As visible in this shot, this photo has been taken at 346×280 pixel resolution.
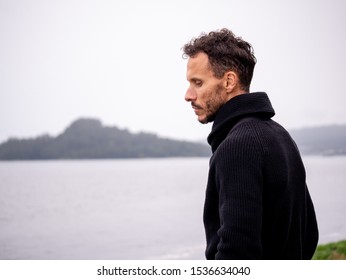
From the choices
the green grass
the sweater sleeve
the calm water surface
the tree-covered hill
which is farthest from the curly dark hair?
the tree-covered hill

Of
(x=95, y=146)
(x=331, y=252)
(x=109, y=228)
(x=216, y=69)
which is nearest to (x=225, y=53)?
(x=216, y=69)

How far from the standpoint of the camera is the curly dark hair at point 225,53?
Result: 205 cm

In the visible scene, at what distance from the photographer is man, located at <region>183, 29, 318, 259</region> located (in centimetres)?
170

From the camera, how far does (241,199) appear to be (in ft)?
5.54

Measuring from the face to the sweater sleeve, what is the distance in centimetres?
39

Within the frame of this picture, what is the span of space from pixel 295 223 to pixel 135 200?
50.0 metres

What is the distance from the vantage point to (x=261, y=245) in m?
1.75

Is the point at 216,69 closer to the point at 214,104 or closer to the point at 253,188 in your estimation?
the point at 214,104

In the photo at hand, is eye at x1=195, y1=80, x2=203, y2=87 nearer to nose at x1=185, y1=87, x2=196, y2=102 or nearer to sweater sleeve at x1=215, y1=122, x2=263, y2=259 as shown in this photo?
nose at x1=185, y1=87, x2=196, y2=102

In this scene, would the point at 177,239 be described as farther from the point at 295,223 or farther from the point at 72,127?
the point at 72,127

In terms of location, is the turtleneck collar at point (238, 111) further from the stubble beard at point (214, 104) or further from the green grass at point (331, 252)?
the green grass at point (331, 252)

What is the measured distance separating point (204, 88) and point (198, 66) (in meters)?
0.12

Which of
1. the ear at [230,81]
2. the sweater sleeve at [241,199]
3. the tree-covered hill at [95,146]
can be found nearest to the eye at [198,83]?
the ear at [230,81]
